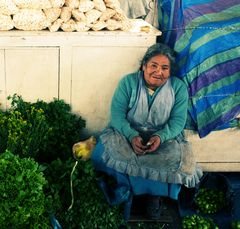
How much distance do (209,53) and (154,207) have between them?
1635 mm

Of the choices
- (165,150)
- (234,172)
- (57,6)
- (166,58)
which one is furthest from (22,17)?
(234,172)

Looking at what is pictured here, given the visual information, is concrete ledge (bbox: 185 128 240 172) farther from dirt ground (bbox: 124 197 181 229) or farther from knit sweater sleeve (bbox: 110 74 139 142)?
knit sweater sleeve (bbox: 110 74 139 142)

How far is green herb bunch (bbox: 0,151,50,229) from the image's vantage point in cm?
361

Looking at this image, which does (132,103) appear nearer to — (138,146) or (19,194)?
(138,146)

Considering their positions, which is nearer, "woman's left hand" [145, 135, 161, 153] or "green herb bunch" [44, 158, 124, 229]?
"green herb bunch" [44, 158, 124, 229]

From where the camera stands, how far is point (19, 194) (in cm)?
361

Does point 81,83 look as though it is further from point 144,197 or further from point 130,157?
point 144,197

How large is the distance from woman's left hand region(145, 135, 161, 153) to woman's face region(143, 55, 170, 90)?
1.77ft

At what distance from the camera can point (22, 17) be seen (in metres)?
4.46

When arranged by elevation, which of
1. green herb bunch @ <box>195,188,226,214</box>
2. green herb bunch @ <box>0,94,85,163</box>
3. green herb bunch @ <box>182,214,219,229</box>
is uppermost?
green herb bunch @ <box>0,94,85,163</box>

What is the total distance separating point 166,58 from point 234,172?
1863 mm

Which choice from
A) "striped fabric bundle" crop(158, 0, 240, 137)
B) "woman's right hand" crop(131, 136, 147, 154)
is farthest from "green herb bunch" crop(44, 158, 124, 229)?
"striped fabric bundle" crop(158, 0, 240, 137)

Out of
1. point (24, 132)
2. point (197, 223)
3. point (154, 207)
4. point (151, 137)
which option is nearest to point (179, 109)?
point (151, 137)

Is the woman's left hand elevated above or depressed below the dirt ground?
above
